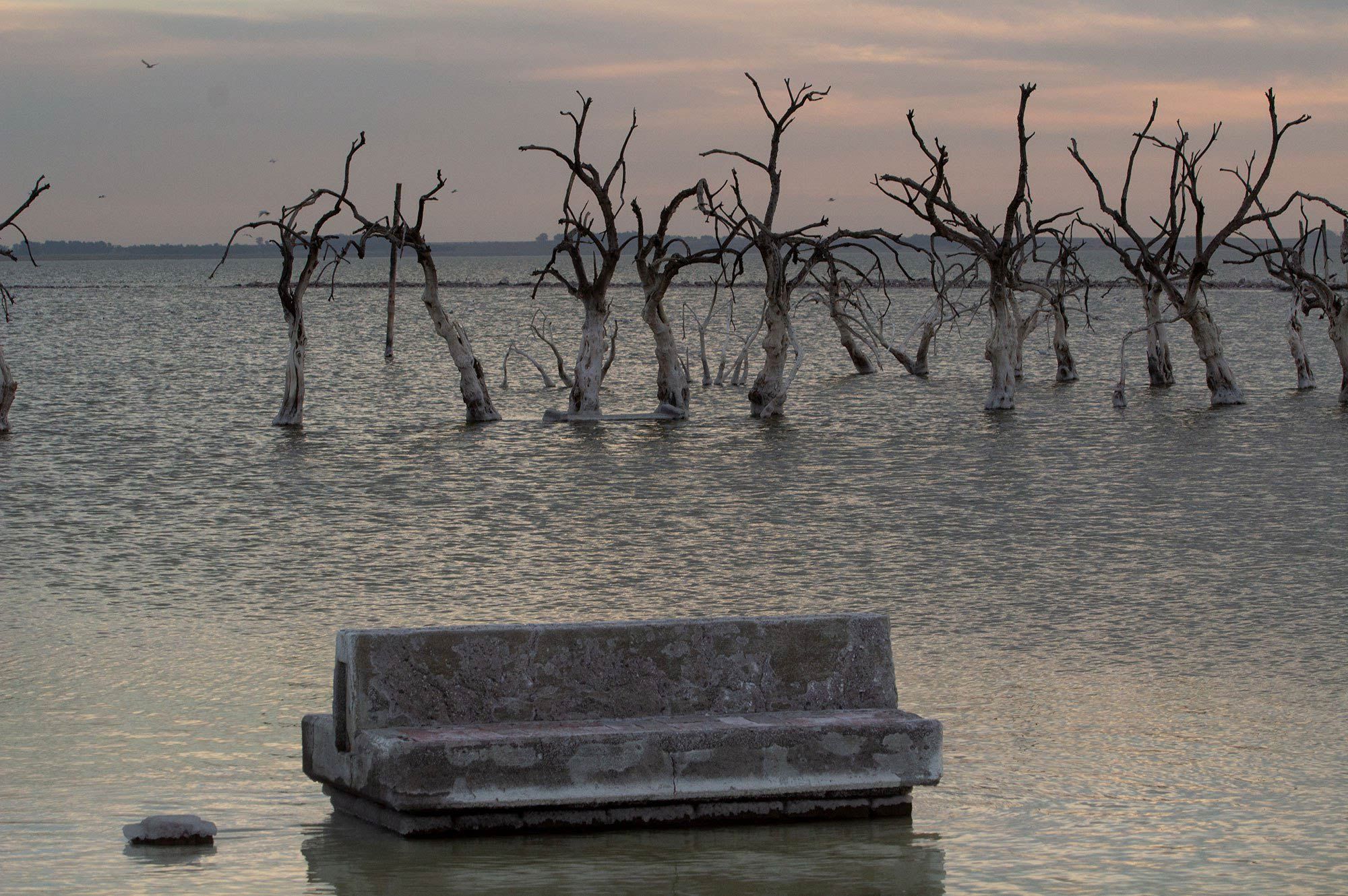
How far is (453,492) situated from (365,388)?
19.1m

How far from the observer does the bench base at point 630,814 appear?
5.95 metres

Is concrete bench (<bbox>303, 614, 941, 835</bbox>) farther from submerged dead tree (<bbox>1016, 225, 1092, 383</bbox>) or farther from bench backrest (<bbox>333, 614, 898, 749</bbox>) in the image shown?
submerged dead tree (<bbox>1016, 225, 1092, 383</bbox>)

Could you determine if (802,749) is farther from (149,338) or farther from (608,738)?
(149,338)

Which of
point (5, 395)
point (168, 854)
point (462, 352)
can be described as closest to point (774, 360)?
point (462, 352)

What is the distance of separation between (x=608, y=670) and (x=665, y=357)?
20.8 metres

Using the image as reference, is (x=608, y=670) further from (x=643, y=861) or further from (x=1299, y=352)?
(x=1299, y=352)

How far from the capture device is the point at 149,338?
61750mm

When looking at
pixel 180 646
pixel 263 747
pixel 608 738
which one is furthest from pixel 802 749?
pixel 180 646

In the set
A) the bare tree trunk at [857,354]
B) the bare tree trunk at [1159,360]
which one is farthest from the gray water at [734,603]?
the bare tree trunk at [857,354]

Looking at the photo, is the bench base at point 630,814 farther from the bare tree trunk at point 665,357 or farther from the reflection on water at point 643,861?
the bare tree trunk at point 665,357

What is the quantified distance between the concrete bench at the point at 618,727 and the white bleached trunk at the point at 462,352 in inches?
731

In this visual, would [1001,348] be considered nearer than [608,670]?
No

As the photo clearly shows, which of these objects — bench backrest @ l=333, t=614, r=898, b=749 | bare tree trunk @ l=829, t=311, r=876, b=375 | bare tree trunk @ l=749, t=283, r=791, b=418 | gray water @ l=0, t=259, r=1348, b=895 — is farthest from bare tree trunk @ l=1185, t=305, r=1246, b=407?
bench backrest @ l=333, t=614, r=898, b=749

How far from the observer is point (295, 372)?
25.9 metres
